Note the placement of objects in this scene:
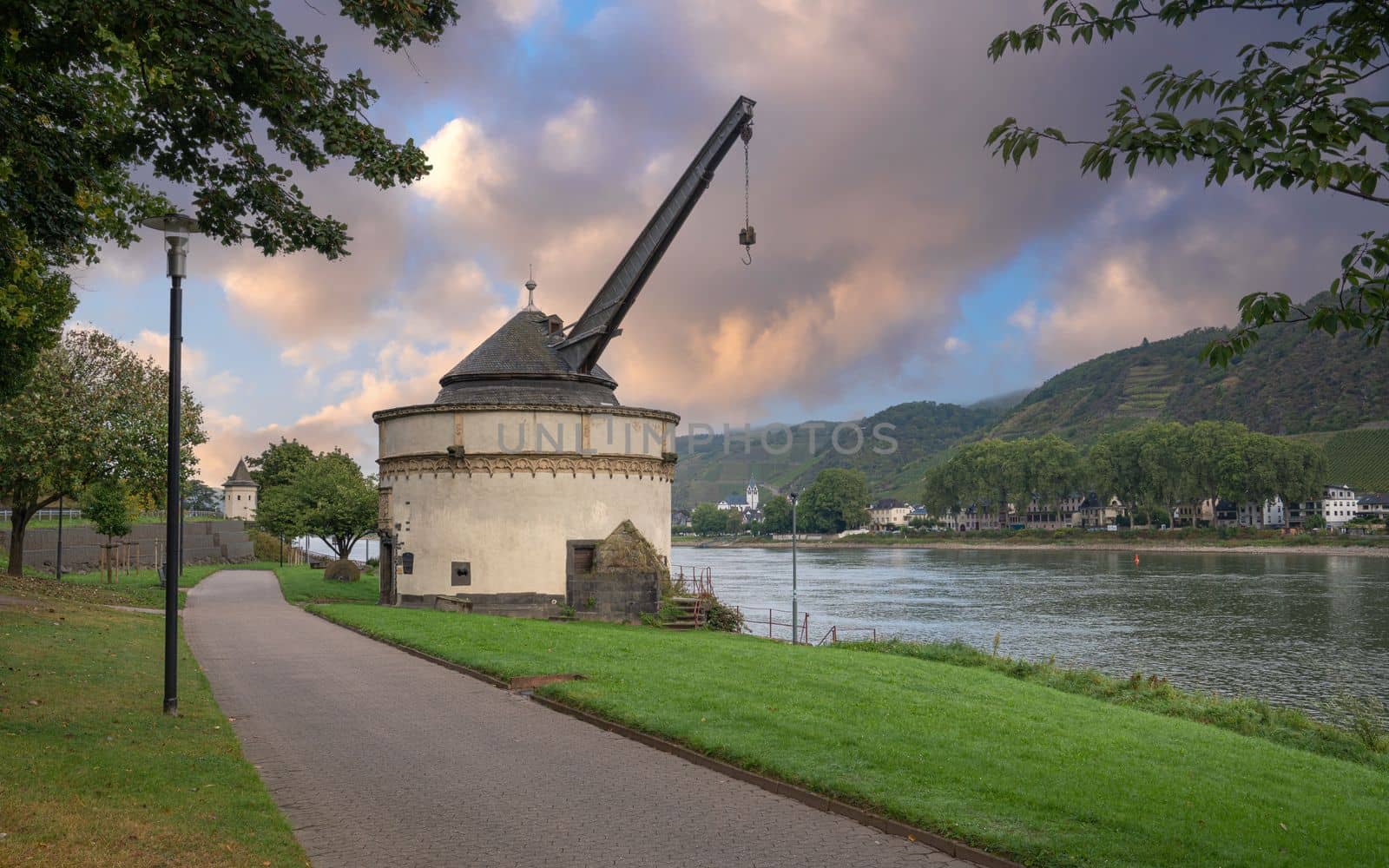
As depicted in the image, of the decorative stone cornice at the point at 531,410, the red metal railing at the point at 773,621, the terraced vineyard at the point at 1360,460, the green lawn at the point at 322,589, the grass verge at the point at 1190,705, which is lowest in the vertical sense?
the red metal railing at the point at 773,621

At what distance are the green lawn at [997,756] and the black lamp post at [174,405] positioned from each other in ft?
18.0

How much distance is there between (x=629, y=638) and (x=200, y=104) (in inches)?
652

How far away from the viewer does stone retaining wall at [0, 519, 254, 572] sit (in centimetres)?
5288

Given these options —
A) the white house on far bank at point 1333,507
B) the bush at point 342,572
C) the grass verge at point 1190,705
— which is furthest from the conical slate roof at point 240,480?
the white house on far bank at point 1333,507

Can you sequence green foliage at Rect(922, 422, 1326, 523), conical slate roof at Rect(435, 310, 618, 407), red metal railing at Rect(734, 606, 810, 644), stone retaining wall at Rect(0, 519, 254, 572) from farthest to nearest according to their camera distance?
green foliage at Rect(922, 422, 1326, 523), stone retaining wall at Rect(0, 519, 254, 572), red metal railing at Rect(734, 606, 810, 644), conical slate roof at Rect(435, 310, 618, 407)

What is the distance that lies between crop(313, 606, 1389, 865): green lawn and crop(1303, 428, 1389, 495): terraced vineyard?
7219 inches

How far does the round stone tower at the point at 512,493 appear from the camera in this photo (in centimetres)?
3450

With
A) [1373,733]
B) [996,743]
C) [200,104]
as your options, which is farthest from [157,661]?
[1373,733]

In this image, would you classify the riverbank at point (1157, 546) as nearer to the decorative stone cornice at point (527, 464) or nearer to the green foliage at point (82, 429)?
the decorative stone cornice at point (527, 464)

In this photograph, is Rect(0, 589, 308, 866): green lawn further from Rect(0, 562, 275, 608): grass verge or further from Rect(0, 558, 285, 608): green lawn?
Rect(0, 558, 285, 608): green lawn

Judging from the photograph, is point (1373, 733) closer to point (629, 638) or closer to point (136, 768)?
point (629, 638)

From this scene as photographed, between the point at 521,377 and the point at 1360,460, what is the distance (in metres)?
199

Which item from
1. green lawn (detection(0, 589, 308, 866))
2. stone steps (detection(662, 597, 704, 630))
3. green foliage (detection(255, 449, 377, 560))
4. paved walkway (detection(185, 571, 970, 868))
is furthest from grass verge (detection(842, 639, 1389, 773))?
green foliage (detection(255, 449, 377, 560))

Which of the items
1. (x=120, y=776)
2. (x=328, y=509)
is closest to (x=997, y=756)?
(x=120, y=776)
